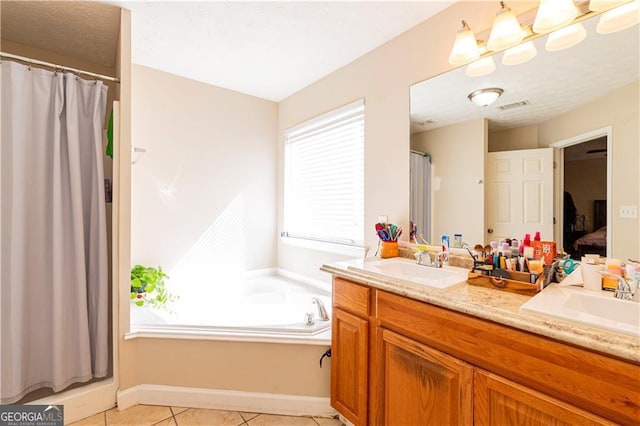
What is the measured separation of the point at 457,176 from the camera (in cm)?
172

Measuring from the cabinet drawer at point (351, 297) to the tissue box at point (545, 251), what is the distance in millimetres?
775

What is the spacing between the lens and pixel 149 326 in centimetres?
181

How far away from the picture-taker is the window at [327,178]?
2.37 m

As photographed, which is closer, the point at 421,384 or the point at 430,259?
the point at 421,384

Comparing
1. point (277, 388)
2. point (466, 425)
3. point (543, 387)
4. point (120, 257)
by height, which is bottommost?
point (277, 388)

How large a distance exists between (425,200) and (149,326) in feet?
6.20

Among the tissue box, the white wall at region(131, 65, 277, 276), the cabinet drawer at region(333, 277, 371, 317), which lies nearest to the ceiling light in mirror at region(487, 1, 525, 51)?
the tissue box

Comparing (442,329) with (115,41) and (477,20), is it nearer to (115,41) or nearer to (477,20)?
(477,20)

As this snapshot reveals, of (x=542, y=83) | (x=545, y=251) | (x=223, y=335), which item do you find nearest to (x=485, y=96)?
(x=542, y=83)

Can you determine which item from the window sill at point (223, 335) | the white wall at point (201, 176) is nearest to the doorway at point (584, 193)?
the window sill at point (223, 335)

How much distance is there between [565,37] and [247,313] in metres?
2.71

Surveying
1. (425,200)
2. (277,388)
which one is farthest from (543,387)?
(277,388)

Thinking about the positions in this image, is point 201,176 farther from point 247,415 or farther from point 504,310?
point 504,310

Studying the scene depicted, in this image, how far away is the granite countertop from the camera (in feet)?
2.47
